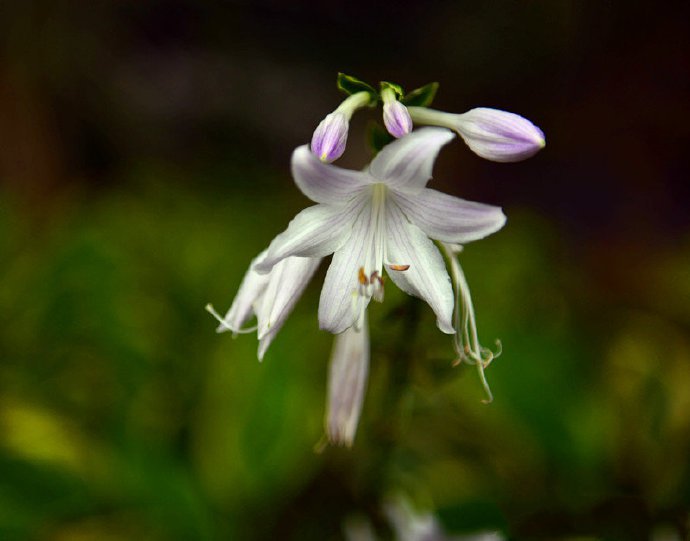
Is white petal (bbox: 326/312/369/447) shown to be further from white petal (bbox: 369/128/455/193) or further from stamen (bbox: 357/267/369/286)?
white petal (bbox: 369/128/455/193)

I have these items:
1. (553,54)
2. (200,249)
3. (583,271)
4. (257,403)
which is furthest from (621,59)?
(257,403)

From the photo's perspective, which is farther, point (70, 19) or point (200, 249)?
point (70, 19)

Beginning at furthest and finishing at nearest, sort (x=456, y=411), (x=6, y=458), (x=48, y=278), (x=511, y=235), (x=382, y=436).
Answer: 1. (x=511, y=235)
2. (x=48, y=278)
3. (x=456, y=411)
4. (x=6, y=458)
5. (x=382, y=436)

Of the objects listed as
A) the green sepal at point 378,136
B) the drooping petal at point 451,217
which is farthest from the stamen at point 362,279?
the green sepal at point 378,136

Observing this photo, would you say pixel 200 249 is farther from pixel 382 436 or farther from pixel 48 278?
pixel 382 436

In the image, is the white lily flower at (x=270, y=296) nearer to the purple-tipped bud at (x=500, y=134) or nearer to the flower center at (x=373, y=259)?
the flower center at (x=373, y=259)

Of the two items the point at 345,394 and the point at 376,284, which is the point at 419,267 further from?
the point at 345,394
